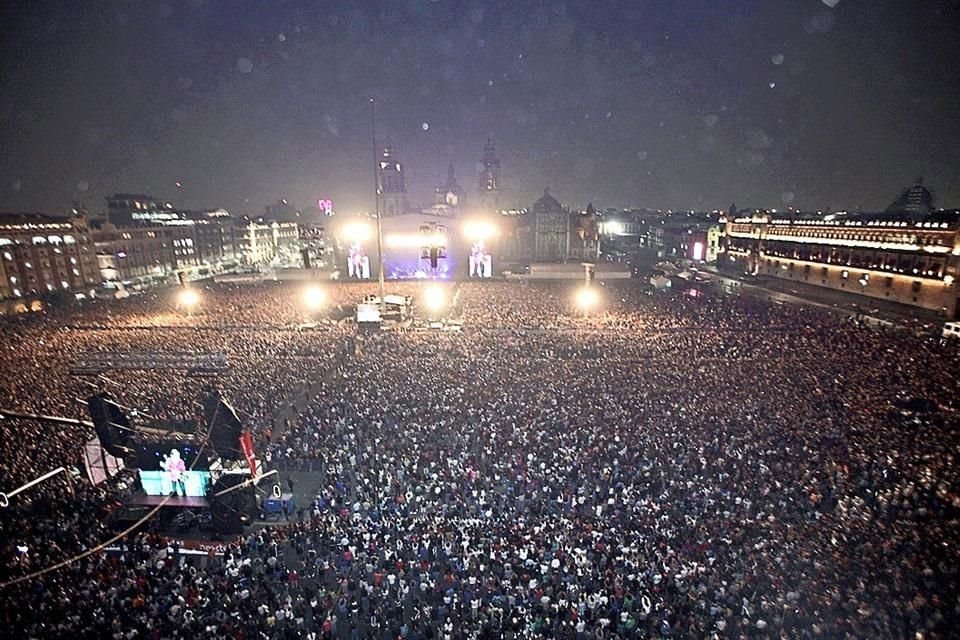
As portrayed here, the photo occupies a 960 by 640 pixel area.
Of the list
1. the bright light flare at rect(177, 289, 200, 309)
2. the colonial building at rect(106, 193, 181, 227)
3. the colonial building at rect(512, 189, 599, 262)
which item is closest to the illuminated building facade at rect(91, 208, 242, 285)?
the colonial building at rect(106, 193, 181, 227)

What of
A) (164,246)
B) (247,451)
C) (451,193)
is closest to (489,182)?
(451,193)

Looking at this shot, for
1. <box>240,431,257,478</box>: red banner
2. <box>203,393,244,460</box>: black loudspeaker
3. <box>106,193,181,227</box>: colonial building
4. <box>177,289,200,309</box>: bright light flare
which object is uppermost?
<box>106,193,181,227</box>: colonial building

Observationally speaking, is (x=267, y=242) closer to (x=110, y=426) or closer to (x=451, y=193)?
(x=451, y=193)

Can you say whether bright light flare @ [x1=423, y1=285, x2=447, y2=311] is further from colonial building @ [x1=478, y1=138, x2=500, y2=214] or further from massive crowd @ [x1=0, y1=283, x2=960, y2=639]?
colonial building @ [x1=478, y1=138, x2=500, y2=214]

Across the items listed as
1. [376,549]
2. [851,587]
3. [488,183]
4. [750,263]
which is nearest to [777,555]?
[851,587]

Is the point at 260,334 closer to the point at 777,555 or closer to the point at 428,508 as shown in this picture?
the point at 428,508
